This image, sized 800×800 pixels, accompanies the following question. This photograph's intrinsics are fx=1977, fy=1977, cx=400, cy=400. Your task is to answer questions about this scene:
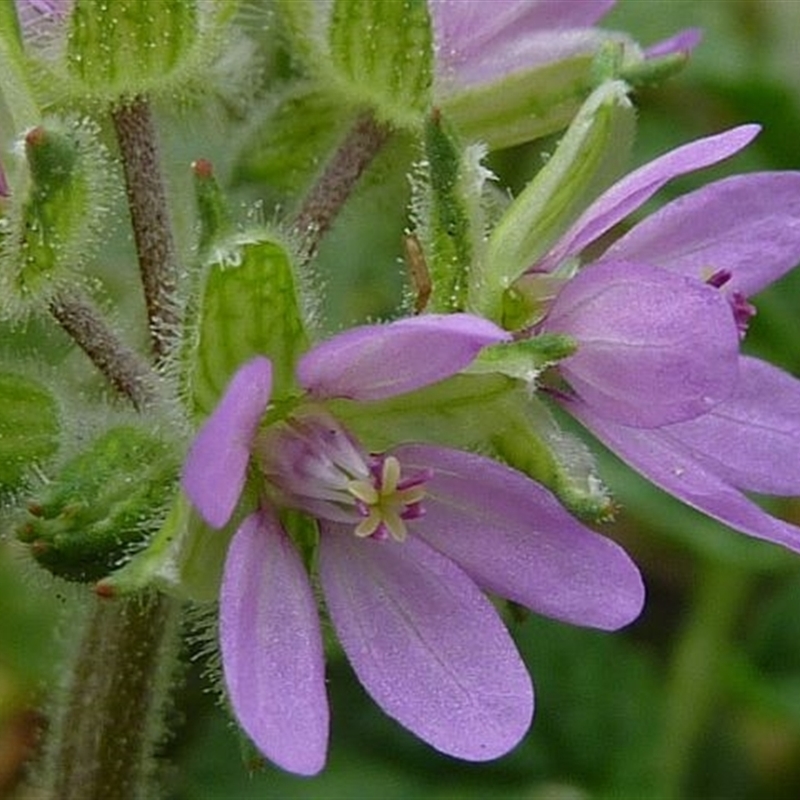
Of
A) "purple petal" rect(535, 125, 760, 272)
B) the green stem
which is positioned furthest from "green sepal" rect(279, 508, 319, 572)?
the green stem

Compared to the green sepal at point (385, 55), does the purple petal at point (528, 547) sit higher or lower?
lower

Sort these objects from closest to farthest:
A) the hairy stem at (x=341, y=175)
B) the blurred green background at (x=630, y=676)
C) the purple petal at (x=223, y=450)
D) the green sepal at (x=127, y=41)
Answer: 1. the purple petal at (x=223, y=450)
2. the green sepal at (x=127, y=41)
3. the hairy stem at (x=341, y=175)
4. the blurred green background at (x=630, y=676)

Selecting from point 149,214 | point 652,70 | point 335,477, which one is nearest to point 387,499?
point 335,477

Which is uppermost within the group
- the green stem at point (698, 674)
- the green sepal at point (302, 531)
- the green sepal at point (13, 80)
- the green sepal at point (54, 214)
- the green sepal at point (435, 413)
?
the green sepal at point (13, 80)

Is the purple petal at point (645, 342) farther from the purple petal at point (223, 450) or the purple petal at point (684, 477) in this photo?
the purple petal at point (223, 450)

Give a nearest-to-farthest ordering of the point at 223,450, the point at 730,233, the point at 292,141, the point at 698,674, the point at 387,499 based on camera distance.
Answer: the point at 223,450 → the point at 387,499 → the point at 730,233 → the point at 292,141 → the point at 698,674

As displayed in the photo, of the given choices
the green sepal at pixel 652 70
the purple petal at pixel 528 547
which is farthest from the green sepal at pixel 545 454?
the green sepal at pixel 652 70

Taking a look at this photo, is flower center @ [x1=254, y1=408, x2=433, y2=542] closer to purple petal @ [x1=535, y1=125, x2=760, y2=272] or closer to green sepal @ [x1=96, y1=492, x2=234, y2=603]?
green sepal @ [x1=96, y1=492, x2=234, y2=603]

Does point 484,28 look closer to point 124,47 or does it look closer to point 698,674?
point 124,47
